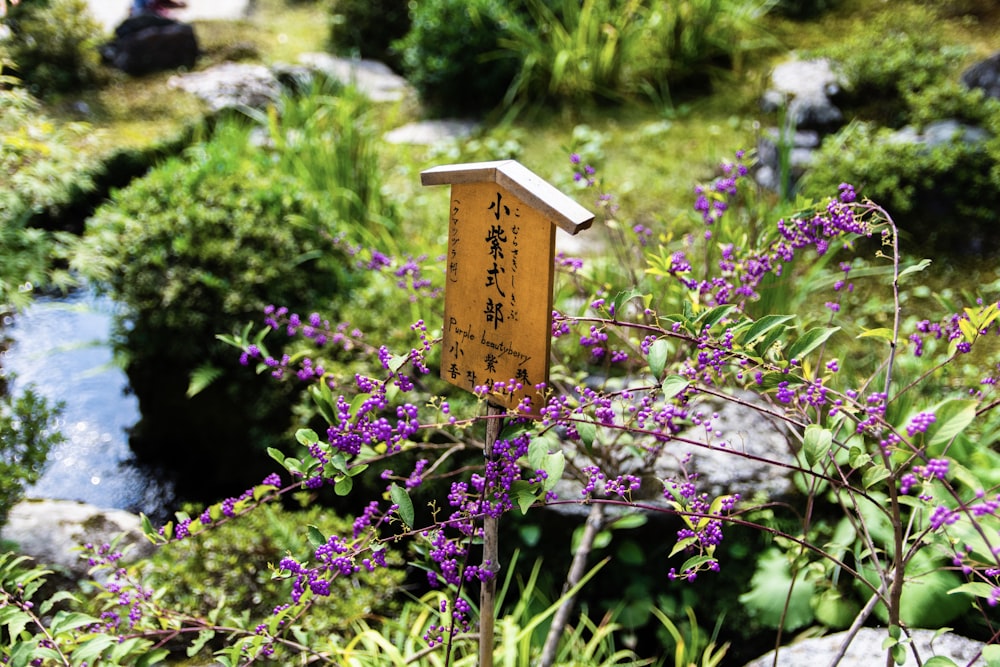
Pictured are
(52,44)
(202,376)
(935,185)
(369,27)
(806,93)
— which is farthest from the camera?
(369,27)

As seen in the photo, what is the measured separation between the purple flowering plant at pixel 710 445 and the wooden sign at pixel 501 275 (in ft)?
0.24

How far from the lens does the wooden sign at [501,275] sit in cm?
155

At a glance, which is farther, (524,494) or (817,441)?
(524,494)

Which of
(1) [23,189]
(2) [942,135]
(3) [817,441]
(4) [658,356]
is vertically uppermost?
(2) [942,135]

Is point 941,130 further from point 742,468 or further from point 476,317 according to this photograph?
point 476,317

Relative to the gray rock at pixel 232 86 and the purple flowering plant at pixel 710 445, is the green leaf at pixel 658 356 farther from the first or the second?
the gray rock at pixel 232 86

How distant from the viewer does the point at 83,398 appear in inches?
152

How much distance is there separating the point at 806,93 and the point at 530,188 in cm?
381

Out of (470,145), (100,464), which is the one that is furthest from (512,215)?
(470,145)

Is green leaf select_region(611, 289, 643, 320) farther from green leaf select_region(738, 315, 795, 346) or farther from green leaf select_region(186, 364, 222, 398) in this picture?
green leaf select_region(186, 364, 222, 398)

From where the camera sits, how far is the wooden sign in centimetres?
155

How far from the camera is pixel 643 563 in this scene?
2783 mm

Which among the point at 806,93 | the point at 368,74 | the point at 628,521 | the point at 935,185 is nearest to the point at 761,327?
the point at 628,521

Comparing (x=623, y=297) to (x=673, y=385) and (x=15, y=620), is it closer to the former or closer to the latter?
(x=673, y=385)
